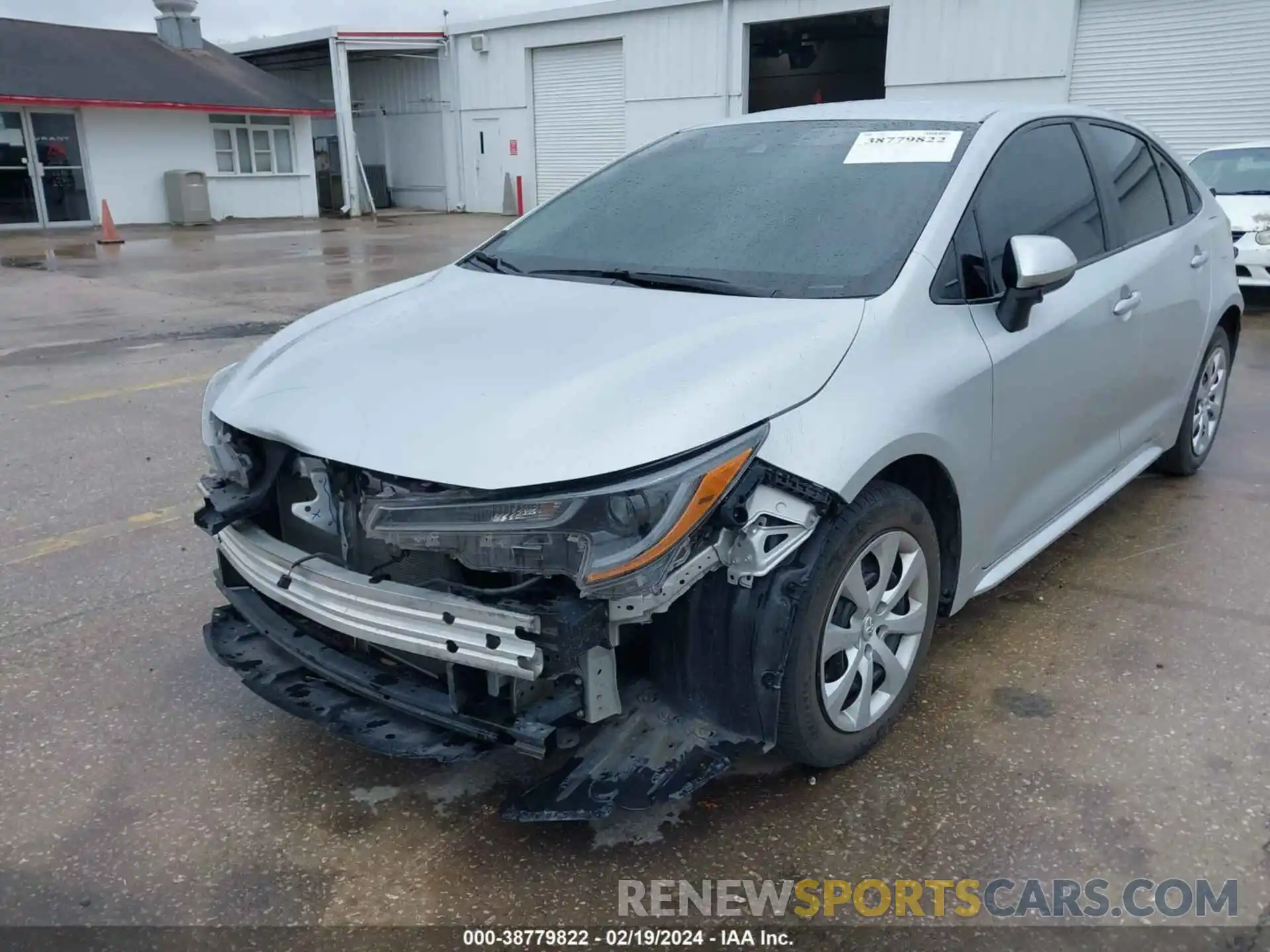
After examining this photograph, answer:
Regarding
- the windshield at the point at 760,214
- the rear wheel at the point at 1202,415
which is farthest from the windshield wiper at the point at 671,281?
the rear wheel at the point at 1202,415

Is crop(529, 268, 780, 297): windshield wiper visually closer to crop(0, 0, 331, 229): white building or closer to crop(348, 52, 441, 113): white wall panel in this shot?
crop(0, 0, 331, 229): white building

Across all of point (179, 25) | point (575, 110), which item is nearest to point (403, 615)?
point (575, 110)

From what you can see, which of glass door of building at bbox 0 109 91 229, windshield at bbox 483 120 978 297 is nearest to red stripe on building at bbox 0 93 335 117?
glass door of building at bbox 0 109 91 229

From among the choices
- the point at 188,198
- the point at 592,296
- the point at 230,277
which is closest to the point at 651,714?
the point at 592,296

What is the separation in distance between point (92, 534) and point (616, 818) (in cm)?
307

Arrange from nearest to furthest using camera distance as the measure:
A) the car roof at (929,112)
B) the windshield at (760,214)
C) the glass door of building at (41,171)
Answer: the windshield at (760,214) → the car roof at (929,112) → the glass door of building at (41,171)

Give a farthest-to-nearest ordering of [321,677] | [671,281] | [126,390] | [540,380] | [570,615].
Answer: [126,390] < [671,281] < [321,677] < [540,380] < [570,615]

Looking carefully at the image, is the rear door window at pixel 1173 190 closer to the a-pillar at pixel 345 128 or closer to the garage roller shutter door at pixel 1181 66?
the garage roller shutter door at pixel 1181 66

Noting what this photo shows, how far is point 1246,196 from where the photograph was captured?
33.6 feet

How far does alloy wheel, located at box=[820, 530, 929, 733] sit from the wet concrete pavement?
213mm

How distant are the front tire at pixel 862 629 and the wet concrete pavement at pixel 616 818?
0.18m

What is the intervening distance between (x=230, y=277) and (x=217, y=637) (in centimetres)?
1230

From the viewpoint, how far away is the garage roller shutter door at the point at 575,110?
23.8 metres

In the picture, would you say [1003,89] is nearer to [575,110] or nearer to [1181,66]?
[1181,66]
